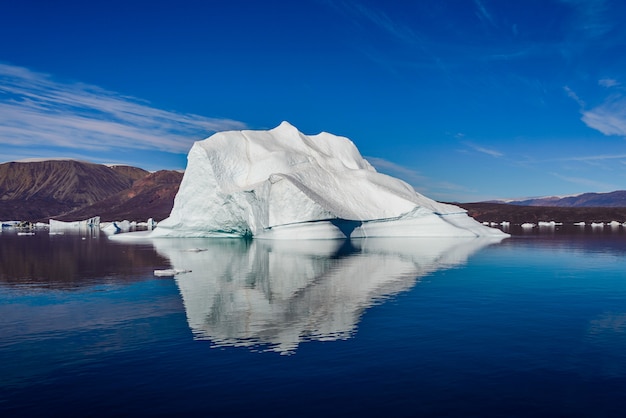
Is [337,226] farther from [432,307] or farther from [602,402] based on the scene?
[602,402]

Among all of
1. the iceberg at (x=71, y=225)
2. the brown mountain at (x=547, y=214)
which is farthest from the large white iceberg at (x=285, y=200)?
the brown mountain at (x=547, y=214)

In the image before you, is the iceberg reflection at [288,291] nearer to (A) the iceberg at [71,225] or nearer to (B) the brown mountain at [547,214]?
(A) the iceberg at [71,225]

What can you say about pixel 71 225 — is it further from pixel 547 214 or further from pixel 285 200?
pixel 547 214

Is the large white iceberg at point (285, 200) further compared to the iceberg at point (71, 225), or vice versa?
the iceberg at point (71, 225)

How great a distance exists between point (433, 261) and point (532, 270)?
539 cm

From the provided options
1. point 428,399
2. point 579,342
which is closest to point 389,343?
point 428,399

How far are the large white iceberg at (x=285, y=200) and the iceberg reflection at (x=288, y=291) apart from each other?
11.6 meters

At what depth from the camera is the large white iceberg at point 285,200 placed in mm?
43594

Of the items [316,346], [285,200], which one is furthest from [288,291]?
[285,200]

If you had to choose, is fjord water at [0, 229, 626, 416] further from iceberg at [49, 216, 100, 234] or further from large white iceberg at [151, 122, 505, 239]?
iceberg at [49, 216, 100, 234]

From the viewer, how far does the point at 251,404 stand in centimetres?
741

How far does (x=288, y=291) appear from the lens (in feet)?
57.6

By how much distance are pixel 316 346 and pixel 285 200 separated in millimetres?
32153

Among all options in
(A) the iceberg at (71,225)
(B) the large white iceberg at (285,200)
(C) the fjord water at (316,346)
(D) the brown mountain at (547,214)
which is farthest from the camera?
(D) the brown mountain at (547,214)
